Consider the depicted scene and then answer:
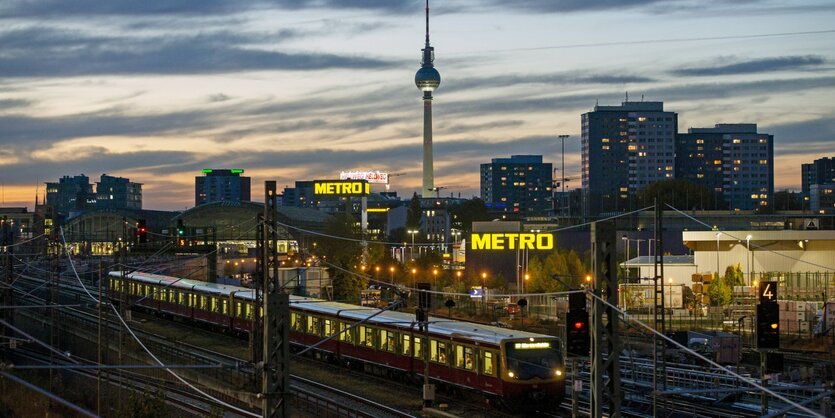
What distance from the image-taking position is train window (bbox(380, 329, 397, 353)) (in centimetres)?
3756

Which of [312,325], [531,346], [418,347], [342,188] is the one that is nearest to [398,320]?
[418,347]

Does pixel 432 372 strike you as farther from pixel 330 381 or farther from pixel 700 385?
pixel 700 385

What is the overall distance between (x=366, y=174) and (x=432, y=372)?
146667 mm

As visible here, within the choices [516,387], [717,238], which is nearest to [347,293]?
[717,238]

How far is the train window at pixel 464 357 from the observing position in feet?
107

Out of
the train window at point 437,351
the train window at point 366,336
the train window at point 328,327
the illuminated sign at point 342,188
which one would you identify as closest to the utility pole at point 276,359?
the train window at point 437,351

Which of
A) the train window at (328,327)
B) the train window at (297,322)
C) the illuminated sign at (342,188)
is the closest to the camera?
the train window at (328,327)

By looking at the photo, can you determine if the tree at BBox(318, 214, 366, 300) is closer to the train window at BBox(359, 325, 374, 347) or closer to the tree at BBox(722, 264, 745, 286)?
the train window at BBox(359, 325, 374, 347)

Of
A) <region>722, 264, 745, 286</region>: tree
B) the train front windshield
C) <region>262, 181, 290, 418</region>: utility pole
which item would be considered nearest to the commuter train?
the train front windshield

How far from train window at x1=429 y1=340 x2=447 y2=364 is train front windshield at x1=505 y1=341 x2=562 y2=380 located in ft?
13.3

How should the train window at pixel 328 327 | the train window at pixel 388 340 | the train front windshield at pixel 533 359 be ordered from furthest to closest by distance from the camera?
the train window at pixel 328 327 < the train window at pixel 388 340 < the train front windshield at pixel 533 359

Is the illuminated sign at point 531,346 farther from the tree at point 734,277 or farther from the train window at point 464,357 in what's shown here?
the tree at point 734,277

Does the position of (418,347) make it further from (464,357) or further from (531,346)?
(531,346)

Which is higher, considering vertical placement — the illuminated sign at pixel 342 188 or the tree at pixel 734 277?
the illuminated sign at pixel 342 188
